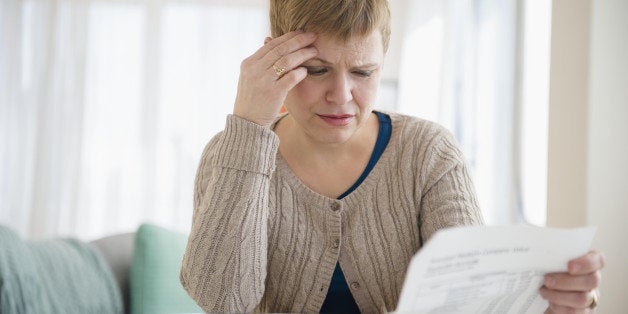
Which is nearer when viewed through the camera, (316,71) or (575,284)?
(575,284)

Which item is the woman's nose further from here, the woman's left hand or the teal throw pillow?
the teal throw pillow

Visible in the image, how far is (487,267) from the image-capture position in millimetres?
845

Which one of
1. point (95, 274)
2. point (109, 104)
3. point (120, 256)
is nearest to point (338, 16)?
point (95, 274)

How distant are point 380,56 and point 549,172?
1.54 m

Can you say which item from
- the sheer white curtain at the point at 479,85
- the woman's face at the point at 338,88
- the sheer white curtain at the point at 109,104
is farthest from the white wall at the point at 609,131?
the sheer white curtain at the point at 109,104


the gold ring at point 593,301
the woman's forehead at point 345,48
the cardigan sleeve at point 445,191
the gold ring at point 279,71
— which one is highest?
the woman's forehead at point 345,48

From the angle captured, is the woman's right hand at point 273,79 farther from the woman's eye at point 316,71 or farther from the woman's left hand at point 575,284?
the woman's left hand at point 575,284

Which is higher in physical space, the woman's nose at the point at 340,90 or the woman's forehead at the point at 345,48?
the woman's forehead at the point at 345,48

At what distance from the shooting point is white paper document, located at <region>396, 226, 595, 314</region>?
770 mm

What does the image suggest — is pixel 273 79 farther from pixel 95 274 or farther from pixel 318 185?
pixel 95 274

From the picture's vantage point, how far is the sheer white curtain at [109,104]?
17.9ft

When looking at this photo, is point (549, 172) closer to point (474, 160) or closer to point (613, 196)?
point (613, 196)

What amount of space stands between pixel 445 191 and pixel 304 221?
27cm

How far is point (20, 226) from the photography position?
5.44 meters
